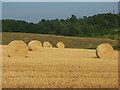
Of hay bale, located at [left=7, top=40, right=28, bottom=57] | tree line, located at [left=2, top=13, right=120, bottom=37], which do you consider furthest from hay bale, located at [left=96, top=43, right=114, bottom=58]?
tree line, located at [left=2, top=13, right=120, bottom=37]

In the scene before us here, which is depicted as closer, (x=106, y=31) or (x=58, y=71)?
(x=58, y=71)

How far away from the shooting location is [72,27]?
67.1 metres

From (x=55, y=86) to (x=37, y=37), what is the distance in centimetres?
4296

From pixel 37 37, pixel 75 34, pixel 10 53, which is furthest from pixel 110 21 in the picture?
pixel 10 53

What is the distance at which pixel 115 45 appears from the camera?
46.9 m

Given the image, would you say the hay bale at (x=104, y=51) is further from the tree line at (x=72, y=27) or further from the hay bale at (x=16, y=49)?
the tree line at (x=72, y=27)

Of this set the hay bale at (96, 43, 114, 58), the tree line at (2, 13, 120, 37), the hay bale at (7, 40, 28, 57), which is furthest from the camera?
the tree line at (2, 13, 120, 37)

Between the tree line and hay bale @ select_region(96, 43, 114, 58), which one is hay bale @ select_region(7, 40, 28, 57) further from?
the tree line

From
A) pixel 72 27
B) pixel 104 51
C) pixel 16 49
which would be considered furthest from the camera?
pixel 72 27

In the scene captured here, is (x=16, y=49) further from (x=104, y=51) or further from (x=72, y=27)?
(x=72, y=27)

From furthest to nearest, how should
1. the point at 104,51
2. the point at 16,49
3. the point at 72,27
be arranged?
the point at 72,27 < the point at 104,51 < the point at 16,49

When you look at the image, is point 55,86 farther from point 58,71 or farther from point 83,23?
point 83,23

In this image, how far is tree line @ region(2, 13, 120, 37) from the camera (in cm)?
6450

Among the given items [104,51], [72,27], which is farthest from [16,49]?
[72,27]
